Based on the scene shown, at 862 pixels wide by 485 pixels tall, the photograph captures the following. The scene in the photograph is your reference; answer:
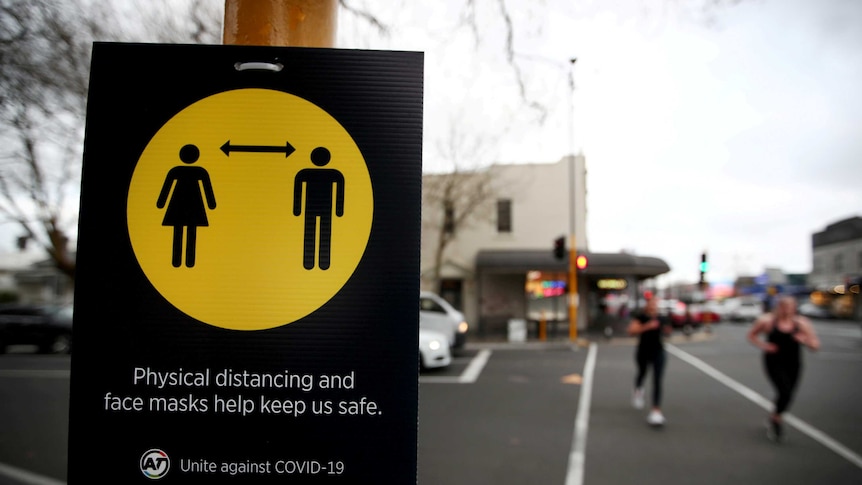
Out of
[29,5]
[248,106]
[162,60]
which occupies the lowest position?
[248,106]

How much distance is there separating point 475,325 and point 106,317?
23.7 metres

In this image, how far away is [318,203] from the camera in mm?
1574

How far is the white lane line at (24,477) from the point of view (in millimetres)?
5145

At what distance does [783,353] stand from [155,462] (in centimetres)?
755

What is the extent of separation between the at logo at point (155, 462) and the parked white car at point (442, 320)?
13.8 m

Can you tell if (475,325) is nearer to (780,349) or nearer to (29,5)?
(780,349)

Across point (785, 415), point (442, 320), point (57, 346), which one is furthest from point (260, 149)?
point (57, 346)

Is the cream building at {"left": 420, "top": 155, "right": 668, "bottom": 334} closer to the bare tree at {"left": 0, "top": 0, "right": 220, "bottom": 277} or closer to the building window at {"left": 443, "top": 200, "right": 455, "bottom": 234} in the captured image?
the building window at {"left": 443, "top": 200, "right": 455, "bottom": 234}

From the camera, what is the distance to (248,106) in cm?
160

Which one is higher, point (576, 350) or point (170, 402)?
point (170, 402)

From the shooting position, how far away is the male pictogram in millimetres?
1558

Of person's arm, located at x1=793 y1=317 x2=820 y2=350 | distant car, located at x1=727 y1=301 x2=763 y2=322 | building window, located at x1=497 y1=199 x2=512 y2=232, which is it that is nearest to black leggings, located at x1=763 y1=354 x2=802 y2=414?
person's arm, located at x1=793 y1=317 x2=820 y2=350

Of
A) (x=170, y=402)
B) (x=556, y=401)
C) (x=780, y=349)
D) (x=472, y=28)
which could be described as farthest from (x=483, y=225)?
(x=170, y=402)

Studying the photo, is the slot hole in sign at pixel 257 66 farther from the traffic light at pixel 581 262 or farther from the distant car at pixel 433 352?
the traffic light at pixel 581 262
